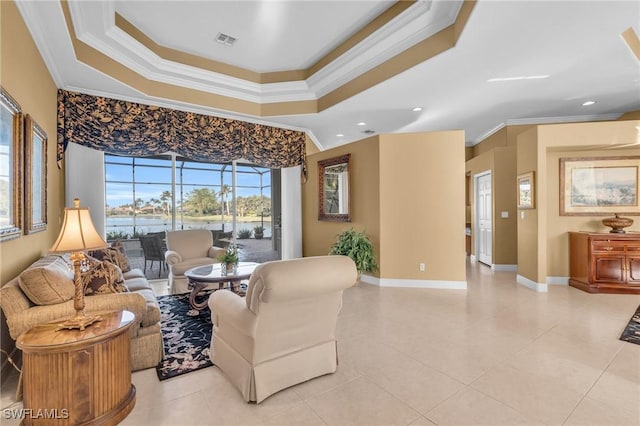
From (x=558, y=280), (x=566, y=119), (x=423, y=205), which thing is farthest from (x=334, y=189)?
(x=566, y=119)

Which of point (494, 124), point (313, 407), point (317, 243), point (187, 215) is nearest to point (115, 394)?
point (313, 407)

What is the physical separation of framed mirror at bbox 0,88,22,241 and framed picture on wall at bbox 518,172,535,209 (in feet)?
20.7

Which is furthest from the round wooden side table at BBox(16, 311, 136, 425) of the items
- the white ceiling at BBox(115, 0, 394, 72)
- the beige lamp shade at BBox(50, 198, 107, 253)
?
the white ceiling at BBox(115, 0, 394, 72)

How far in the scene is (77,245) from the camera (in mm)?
1968

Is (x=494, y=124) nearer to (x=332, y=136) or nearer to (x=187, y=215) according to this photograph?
(x=332, y=136)

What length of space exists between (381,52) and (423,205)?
2398 mm

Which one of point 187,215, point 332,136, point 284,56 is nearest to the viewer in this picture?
point 284,56

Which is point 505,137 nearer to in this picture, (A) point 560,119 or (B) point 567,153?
(A) point 560,119

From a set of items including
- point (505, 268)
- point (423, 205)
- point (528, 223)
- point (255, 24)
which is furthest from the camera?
point (505, 268)

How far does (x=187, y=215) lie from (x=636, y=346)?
6.27 m

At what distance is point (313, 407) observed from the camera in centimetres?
201

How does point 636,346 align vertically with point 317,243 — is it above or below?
below

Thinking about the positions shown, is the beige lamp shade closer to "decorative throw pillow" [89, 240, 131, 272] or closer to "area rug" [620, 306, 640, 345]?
"decorative throw pillow" [89, 240, 131, 272]

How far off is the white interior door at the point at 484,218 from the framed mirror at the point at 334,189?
338cm
